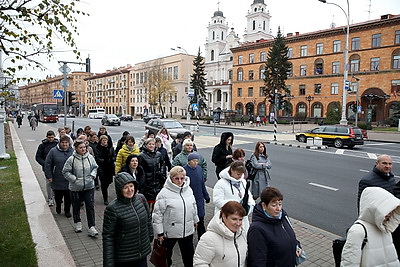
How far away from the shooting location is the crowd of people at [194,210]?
9.06 ft

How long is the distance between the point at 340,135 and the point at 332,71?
36.8m

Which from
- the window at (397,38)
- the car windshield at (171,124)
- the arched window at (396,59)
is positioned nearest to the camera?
the car windshield at (171,124)

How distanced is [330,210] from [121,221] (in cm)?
581

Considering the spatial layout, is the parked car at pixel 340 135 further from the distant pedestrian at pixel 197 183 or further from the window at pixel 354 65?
the window at pixel 354 65

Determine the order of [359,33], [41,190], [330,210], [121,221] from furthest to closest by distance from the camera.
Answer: [359,33] < [41,190] < [330,210] < [121,221]

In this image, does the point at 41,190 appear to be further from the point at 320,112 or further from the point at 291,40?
the point at 291,40

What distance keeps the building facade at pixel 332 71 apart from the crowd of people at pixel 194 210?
38695mm

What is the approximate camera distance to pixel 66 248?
499 cm

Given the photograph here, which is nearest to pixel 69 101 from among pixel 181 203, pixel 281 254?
pixel 181 203

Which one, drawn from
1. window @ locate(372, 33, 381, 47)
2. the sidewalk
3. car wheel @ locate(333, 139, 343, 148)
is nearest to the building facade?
window @ locate(372, 33, 381, 47)

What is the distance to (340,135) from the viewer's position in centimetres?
2109

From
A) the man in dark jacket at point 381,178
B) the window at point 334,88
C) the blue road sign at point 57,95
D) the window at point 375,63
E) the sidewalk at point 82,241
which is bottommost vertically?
the sidewalk at point 82,241

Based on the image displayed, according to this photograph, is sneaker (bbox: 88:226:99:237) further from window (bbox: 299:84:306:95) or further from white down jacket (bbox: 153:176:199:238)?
window (bbox: 299:84:306:95)

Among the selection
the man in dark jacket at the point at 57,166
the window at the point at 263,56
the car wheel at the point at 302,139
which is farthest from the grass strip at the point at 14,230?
the window at the point at 263,56
